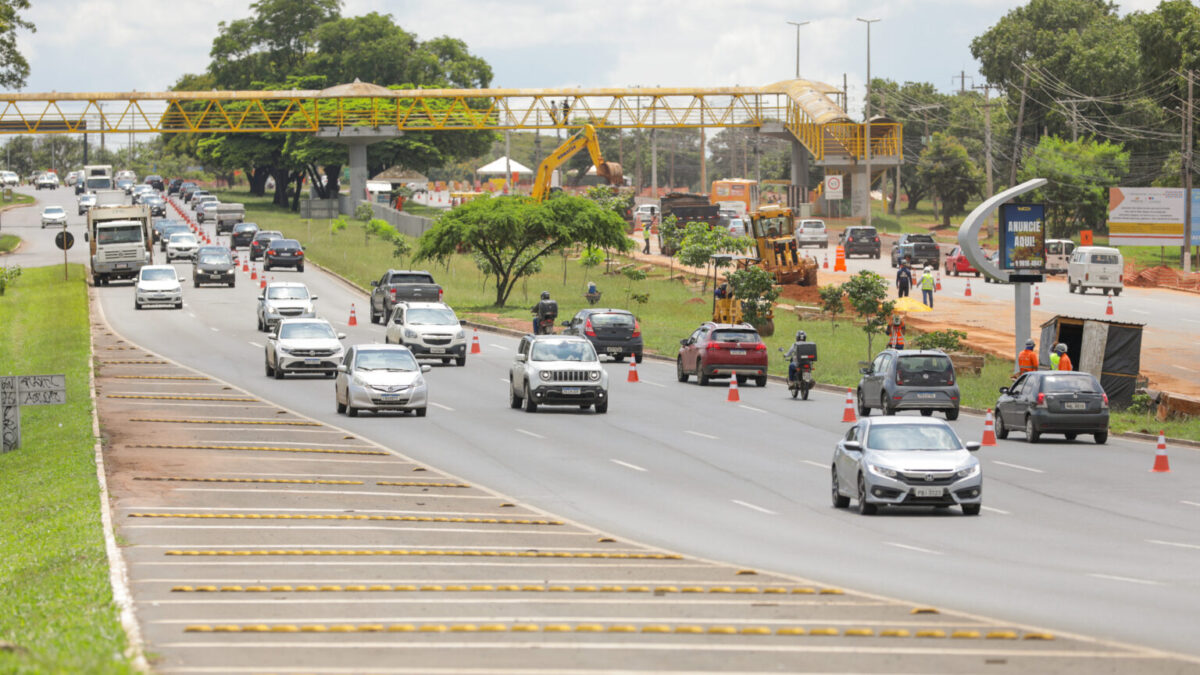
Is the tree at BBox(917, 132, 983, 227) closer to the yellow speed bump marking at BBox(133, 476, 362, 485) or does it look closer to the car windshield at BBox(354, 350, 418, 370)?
the car windshield at BBox(354, 350, 418, 370)

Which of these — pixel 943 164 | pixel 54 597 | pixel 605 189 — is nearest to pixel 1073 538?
pixel 54 597

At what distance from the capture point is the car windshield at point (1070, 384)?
101 feet

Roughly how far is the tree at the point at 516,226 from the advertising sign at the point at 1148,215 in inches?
1178

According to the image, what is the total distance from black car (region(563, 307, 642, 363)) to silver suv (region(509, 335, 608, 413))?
35.9ft

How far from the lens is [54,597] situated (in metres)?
14.5

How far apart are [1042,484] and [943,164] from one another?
103 m

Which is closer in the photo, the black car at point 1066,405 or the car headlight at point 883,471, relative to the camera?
the car headlight at point 883,471

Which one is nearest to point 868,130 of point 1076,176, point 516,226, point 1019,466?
point 1076,176

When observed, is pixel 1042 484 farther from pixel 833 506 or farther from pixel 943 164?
pixel 943 164

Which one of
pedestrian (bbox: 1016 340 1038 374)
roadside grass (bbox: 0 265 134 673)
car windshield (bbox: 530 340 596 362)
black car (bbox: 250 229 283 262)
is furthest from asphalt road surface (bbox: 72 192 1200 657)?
black car (bbox: 250 229 283 262)

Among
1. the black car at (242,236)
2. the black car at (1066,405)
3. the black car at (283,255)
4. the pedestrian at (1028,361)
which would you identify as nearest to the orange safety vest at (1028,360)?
the pedestrian at (1028,361)

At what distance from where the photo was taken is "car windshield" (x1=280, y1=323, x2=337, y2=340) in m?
40.9

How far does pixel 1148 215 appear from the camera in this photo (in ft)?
274

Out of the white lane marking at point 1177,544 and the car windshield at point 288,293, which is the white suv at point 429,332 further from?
the white lane marking at point 1177,544
